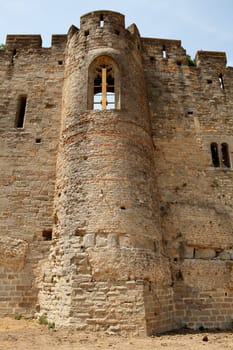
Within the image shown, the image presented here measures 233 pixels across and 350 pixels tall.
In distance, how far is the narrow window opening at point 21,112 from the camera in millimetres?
10672

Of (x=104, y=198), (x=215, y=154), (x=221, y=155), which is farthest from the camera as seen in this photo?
(x=215, y=154)

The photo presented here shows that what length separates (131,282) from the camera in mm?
6871

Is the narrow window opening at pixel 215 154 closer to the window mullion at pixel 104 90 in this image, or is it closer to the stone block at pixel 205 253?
the stone block at pixel 205 253

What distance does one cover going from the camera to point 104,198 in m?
7.67

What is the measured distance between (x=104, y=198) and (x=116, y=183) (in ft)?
1.70

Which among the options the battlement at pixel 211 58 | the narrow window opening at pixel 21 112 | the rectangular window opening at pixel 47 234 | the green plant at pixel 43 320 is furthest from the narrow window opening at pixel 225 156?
the green plant at pixel 43 320

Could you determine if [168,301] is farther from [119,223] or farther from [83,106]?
[83,106]

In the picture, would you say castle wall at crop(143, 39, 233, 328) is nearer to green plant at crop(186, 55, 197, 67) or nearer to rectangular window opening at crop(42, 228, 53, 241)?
green plant at crop(186, 55, 197, 67)

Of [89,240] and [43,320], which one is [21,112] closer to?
[89,240]

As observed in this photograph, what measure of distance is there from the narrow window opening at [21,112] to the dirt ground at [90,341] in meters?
6.45

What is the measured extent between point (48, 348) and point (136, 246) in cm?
292

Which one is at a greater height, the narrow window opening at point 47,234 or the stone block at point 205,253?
the narrow window opening at point 47,234

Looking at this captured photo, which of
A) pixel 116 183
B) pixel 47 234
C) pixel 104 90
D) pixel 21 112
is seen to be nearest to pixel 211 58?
pixel 104 90

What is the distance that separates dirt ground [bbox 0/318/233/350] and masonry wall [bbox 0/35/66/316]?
5.11 feet
